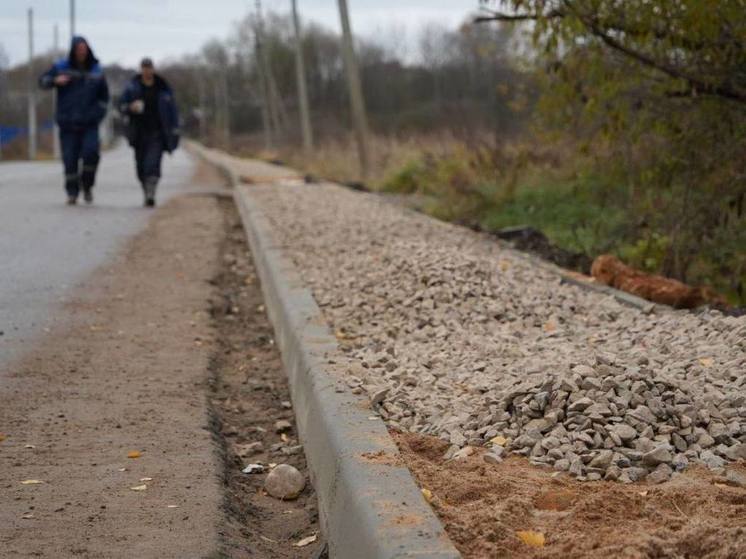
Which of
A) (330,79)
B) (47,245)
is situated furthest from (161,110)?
(330,79)

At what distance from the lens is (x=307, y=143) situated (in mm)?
35625

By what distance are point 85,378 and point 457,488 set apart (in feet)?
9.11

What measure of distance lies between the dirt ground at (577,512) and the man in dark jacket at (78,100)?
12162mm

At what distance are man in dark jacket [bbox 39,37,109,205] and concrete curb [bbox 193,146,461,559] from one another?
9.55m

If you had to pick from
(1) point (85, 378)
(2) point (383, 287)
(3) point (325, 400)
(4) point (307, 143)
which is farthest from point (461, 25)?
(4) point (307, 143)

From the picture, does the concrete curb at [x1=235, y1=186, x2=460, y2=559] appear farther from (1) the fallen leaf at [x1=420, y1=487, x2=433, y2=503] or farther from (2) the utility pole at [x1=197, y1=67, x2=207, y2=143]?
(2) the utility pole at [x1=197, y1=67, x2=207, y2=143]

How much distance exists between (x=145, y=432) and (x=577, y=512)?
6.94 feet

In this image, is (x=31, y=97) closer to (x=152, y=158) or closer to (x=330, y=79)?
(x=330, y=79)

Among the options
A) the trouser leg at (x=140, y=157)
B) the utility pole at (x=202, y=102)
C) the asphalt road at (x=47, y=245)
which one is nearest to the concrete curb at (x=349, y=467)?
the asphalt road at (x=47, y=245)

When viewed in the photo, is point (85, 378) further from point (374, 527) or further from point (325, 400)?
point (374, 527)

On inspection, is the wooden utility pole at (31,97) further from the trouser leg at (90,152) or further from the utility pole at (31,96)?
the trouser leg at (90,152)

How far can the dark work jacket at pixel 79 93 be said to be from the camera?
15.3 m

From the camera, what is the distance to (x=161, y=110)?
15359 mm

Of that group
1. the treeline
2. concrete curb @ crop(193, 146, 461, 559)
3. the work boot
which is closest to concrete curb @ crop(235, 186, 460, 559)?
concrete curb @ crop(193, 146, 461, 559)
